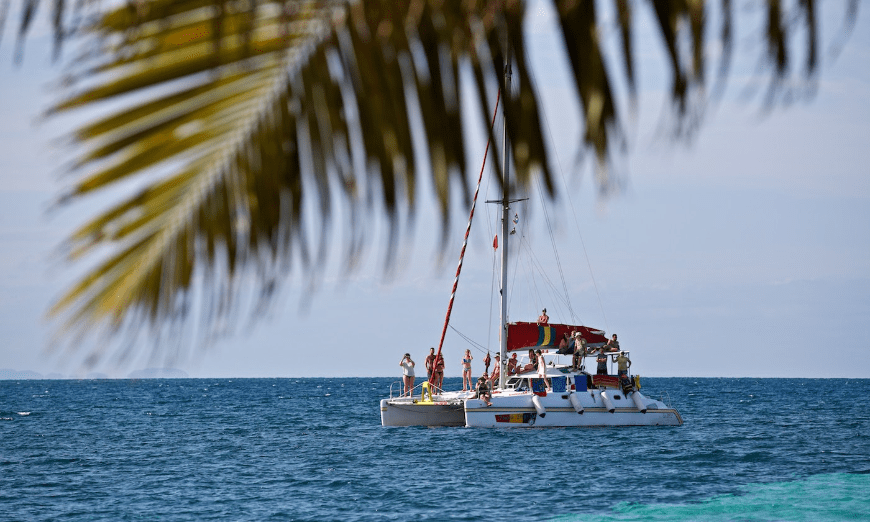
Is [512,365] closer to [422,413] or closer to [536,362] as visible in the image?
[536,362]

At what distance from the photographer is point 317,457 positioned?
40.2 meters

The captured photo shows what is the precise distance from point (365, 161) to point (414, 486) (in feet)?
97.5

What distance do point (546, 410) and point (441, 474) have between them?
4742 millimetres

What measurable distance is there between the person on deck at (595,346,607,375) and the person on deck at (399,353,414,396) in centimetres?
725

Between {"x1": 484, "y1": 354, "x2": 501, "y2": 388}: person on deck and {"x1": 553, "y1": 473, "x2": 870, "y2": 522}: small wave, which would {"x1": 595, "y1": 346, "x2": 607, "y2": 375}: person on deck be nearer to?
{"x1": 484, "y1": 354, "x2": 501, "y2": 388}: person on deck

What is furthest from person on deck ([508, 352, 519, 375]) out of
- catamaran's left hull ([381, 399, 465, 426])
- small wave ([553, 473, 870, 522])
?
small wave ([553, 473, 870, 522])

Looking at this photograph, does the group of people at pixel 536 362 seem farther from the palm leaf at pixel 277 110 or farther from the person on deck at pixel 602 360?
the palm leaf at pixel 277 110

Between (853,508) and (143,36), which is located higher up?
(143,36)

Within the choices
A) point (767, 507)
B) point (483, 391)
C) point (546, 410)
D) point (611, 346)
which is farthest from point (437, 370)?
point (767, 507)

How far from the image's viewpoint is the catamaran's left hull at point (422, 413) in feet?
123

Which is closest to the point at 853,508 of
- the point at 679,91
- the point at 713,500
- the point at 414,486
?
the point at 713,500

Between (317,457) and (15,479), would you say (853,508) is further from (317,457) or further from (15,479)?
(15,479)

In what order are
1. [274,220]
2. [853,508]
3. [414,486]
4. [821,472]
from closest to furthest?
[274,220] → [853,508] → [414,486] → [821,472]

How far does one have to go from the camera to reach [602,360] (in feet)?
110
